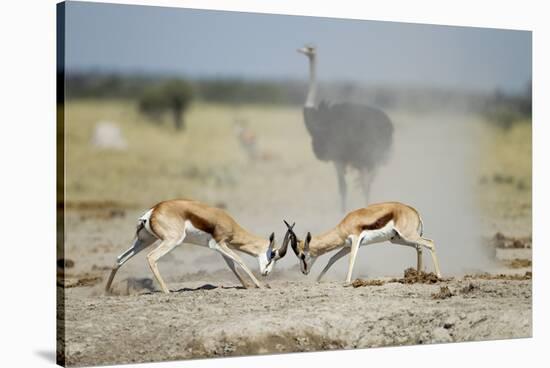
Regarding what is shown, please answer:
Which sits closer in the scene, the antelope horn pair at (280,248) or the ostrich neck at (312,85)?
the antelope horn pair at (280,248)

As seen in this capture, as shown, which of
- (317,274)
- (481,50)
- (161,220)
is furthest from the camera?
(481,50)

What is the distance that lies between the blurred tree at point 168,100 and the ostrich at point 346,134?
5.14 ft

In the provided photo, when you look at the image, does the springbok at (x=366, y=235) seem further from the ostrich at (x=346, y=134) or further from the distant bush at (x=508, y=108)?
the distant bush at (x=508, y=108)

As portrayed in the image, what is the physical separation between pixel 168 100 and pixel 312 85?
6.20 ft

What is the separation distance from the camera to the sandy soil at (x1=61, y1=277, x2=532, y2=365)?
14383mm

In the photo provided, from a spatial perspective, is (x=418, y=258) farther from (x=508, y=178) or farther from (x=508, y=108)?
(x=508, y=108)

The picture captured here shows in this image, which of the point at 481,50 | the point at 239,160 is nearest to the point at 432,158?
the point at 481,50

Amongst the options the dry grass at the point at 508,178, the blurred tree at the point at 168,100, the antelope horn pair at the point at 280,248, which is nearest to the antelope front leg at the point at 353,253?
the antelope horn pair at the point at 280,248

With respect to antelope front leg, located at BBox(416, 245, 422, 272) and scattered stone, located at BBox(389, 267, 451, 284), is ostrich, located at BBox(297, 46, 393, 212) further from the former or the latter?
scattered stone, located at BBox(389, 267, 451, 284)

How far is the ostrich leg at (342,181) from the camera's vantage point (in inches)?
638

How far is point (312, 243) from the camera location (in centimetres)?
1598

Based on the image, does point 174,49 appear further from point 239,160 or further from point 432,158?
point 432,158

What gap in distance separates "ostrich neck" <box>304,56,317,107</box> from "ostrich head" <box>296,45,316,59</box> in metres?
0.04

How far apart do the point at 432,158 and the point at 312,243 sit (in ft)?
6.66
